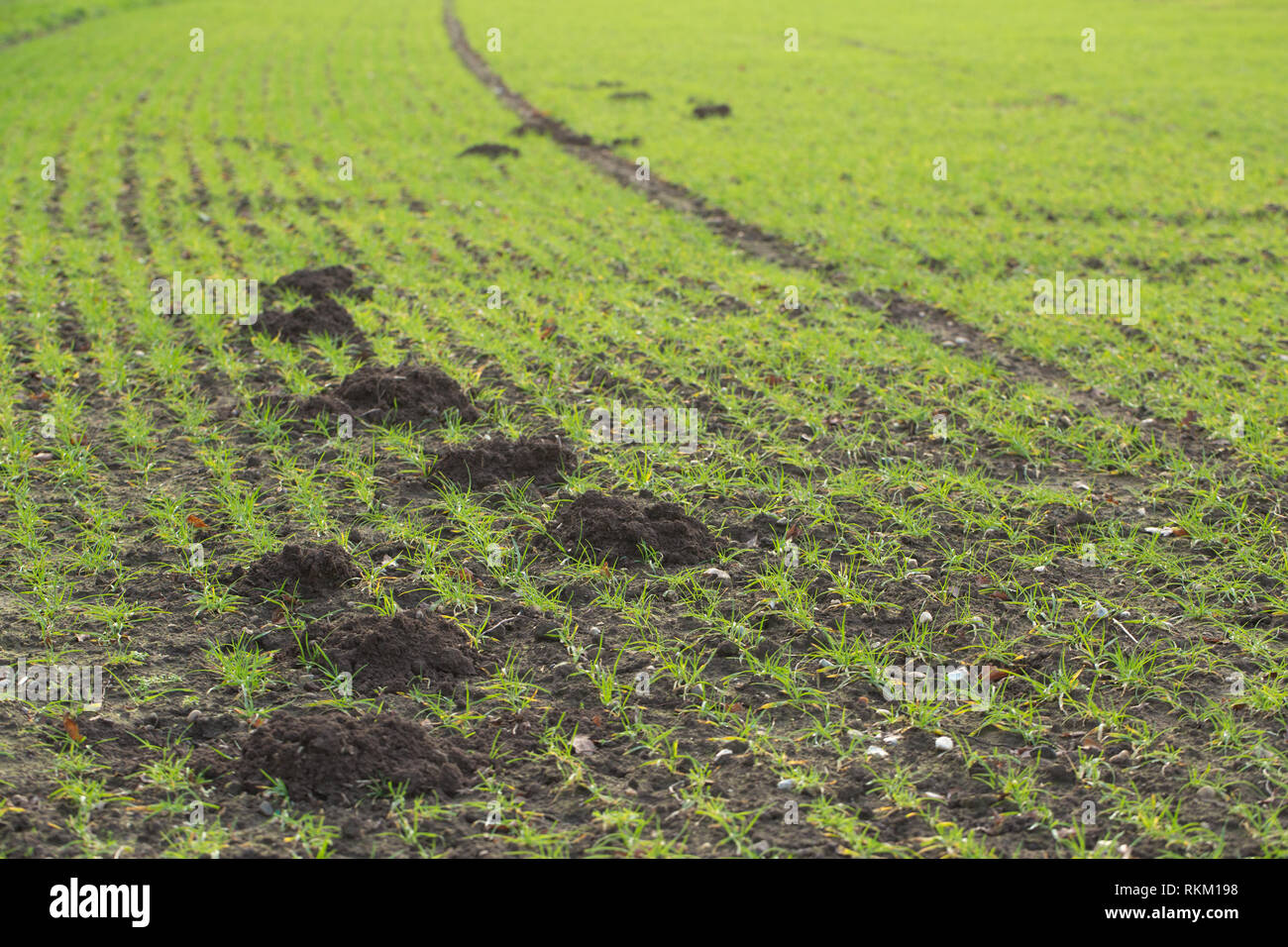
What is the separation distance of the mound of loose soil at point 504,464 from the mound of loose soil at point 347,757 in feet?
6.82

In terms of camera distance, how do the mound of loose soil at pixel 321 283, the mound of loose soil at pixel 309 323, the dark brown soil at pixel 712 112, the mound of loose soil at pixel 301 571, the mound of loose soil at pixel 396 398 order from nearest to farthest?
the mound of loose soil at pixel 301 571 → the mound of loose soil at pixel 396 398 → the mound of loose soil at pixel 309 323 → the mound of loose soil at pixel 321 283 → the dark brown soil at pixel 712 112

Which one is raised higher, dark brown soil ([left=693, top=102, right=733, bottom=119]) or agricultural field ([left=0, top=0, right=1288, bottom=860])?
dark brown soil ([left=693, top=102, right=733, bottom=119])

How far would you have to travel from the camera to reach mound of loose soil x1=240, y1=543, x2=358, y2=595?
4676mm

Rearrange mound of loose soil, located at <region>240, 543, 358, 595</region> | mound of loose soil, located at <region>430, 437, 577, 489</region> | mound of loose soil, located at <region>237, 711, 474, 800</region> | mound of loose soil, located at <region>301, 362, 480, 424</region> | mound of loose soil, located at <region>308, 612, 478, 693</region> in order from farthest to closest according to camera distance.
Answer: mound of loose soil, located at <region>301, 362, 480, 424</region> < mound of loose soil, located at <region>430, 437, 577, 489</region> < mound of loose soil, located at <region>240, 543, 358, 595</region> < mound of loose soil, located at <region>308, 612, 478, 693</region> < mound of loose soil, located at <region>237, 711, 474, 800</region>

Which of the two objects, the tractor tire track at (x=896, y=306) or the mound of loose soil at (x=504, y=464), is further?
the tractor tire track at (x=896, y=306)

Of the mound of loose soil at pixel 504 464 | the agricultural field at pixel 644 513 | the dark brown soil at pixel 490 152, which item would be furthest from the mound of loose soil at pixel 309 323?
the dark brown soil at pixel 490 152

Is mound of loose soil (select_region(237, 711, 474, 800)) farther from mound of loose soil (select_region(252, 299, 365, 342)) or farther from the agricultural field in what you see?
mound of loose soil (select_region(252, 299, 365, 342))

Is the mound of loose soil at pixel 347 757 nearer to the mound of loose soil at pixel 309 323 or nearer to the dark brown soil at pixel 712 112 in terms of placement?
the mound of loose soil at pixel 309 323

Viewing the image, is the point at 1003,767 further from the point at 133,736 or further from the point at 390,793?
the point at 133,736

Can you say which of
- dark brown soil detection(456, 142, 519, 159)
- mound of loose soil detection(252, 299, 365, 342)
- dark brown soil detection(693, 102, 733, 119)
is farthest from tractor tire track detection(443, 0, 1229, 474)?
mound of loose soil detection(252, 299, 365, 342)

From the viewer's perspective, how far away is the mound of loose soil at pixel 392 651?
4109 millimetres


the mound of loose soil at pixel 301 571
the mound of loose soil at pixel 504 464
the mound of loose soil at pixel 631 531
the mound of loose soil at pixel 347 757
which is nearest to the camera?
the mound of loose soil at pixel 347 757

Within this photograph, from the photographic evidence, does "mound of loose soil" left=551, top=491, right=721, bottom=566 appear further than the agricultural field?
Yes

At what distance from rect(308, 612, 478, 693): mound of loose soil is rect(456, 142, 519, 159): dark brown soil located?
11421 mm
